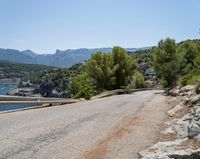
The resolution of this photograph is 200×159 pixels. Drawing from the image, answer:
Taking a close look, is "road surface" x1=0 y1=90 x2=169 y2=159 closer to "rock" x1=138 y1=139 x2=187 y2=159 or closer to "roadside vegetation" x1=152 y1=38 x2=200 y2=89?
"rock" x1=138 y1=139 x2=187 y2=159

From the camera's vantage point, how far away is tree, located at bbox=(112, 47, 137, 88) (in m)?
75.8

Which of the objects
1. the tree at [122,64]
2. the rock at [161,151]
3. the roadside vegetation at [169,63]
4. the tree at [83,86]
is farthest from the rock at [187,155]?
the tree at [122,64]

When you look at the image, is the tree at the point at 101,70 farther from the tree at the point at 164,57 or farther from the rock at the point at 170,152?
the rock at the point at 170,152

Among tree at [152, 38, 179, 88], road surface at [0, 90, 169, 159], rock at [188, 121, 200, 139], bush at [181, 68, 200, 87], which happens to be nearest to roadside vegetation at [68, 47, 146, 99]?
tree at [152, 38, 179, 88]

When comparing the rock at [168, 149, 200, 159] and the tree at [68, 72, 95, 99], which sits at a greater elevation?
the rock at [168, 149, 200, 159]

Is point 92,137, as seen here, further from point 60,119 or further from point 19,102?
point 19,102

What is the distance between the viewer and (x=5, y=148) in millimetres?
9508

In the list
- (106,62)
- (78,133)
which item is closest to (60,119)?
(78,133)

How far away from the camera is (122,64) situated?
250ft

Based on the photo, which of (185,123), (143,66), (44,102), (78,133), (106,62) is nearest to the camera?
(78,133)

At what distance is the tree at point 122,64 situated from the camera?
7575 cm

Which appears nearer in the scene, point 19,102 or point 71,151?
point 71,151

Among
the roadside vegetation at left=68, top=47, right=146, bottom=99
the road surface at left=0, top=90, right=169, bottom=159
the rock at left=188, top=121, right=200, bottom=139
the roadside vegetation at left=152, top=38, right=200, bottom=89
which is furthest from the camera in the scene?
the roadside vegetation at left=68, top=47, right=146, bottom=99

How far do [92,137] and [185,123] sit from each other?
3.73 meters
